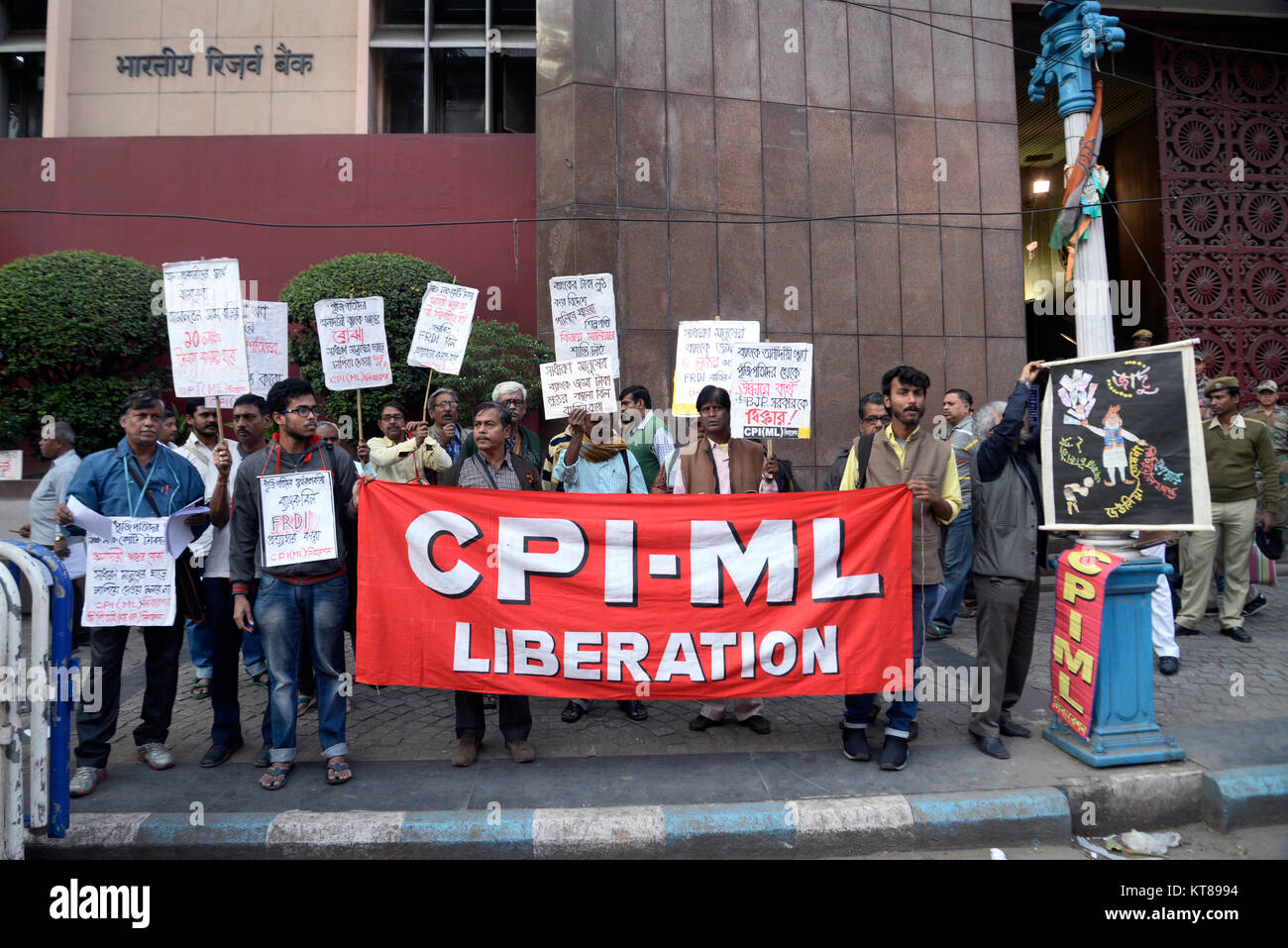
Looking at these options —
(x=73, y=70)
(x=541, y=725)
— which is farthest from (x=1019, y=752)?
(x=73, y=70)

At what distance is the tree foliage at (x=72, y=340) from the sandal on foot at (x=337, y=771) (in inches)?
274

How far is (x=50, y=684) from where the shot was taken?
3.36 m

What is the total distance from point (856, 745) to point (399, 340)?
713cm

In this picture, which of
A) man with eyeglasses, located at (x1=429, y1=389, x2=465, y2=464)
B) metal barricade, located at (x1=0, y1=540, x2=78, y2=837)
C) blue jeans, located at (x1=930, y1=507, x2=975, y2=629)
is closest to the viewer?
metal barricade, located at (x1=0, y1=540, x2=78, y2=837)

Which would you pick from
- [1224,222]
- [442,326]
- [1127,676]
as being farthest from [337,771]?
[1224,222]

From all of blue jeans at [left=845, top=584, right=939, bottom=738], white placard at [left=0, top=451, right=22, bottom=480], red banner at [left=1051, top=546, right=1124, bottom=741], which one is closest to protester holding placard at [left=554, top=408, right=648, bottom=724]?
Result: blue jeans at [left=845, top=584, right=939, bottom=738]

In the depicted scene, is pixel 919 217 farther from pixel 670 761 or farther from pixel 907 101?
pixel 670 761

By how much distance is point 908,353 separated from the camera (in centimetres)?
1092

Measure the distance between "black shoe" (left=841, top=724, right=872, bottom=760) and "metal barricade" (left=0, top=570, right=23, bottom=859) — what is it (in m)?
4.01

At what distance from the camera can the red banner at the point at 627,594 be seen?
427 centimetres

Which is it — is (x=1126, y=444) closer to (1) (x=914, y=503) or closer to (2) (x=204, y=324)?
(1) (x=914, y=503)

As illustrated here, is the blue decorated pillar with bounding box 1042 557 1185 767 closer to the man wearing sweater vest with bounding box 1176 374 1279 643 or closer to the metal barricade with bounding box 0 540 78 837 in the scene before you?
the man wearing sweater vest with bounding box 1176 374 1279 643

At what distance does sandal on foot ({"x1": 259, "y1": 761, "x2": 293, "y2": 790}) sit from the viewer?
13.0 ft

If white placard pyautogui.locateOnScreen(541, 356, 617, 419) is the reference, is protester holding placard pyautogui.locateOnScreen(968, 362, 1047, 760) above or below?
below
